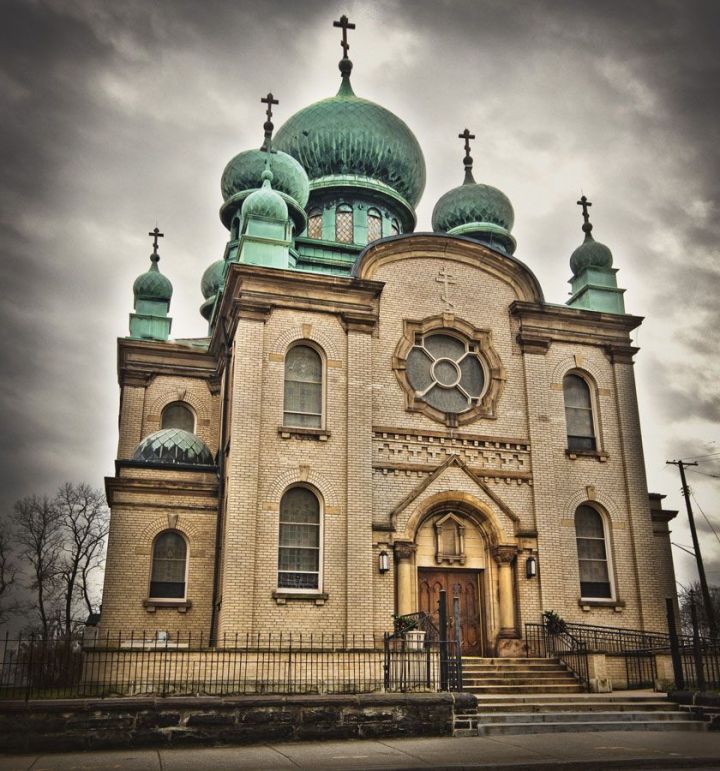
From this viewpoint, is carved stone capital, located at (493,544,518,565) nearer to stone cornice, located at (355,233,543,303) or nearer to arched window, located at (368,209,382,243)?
stone cornice, located at (355,233,543,303)

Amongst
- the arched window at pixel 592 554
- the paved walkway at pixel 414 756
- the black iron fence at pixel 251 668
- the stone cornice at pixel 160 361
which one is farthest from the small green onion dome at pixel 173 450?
the paved walkway at pixel 414 756

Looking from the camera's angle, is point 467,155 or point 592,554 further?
point 467,155

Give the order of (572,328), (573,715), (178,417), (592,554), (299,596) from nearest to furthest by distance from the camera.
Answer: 1. (573,715)
2. (299,596)
3. (592,554)
4. (572,328)
5. (178,417)

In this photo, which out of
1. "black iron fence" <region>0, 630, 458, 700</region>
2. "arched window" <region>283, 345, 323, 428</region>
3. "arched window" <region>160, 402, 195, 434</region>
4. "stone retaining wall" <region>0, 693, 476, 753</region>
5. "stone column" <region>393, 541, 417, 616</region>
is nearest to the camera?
"stone retaining wall" <region>0, 693, 476, 753</region>

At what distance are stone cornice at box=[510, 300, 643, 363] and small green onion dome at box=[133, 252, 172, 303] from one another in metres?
12.7

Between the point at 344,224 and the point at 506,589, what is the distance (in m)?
13.6

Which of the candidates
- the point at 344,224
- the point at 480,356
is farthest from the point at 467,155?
the point at 480,356

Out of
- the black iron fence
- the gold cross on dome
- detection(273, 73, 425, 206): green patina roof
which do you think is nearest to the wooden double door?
the black iron fence

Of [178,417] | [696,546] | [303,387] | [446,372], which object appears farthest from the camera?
[696,546]

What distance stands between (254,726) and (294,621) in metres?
6.71

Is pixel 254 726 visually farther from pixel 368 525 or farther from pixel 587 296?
pixel 587 296

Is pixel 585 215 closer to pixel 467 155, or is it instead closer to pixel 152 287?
pixel 467 155

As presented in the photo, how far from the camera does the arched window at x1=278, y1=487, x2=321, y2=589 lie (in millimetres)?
19406

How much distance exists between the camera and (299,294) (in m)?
21.4
